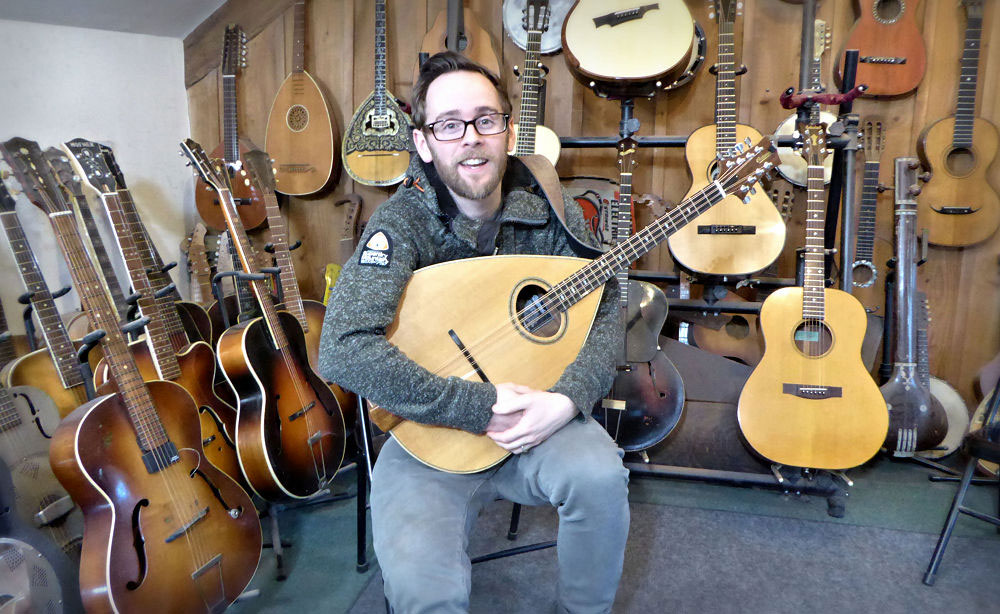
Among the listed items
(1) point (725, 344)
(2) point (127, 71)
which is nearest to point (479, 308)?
(1) point (725, 344)

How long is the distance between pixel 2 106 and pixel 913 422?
4.12 m

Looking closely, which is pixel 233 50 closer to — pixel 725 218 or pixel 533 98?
pixel 533 98

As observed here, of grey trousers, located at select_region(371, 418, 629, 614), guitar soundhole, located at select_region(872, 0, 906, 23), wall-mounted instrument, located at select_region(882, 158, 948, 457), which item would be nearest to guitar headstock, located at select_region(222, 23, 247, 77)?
grey trousers, located at select_region(371, 418, 629, 614)

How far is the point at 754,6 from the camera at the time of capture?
2605 millimetres

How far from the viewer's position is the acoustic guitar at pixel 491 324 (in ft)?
4.06

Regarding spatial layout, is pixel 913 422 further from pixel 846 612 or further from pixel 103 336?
pixel 103 336

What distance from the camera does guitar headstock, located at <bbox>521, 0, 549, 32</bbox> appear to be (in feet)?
8.22

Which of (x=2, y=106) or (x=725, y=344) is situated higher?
(x=2, y=106)

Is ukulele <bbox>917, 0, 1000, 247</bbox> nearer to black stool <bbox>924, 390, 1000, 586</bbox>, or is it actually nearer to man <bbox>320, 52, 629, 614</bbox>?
black stool <bbox>924, 390, 1000, 586</bbox>

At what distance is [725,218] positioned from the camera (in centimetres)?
230

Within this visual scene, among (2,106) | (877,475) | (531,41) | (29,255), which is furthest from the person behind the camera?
(531,41)

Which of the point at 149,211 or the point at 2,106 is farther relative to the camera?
the point at 149,211

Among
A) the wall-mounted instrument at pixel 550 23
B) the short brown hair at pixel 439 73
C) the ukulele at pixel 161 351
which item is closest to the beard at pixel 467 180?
the short brown hair at pixel 439 73

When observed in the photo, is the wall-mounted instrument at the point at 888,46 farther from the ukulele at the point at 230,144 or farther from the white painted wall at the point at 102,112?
the white painted wall at the point at 102,112
